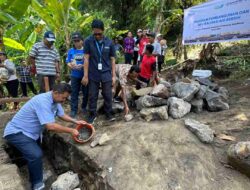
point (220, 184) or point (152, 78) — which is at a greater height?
point (152, 78)

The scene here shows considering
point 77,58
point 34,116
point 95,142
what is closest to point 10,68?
point 77,58

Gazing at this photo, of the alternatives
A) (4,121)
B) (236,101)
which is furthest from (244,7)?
(4,121)

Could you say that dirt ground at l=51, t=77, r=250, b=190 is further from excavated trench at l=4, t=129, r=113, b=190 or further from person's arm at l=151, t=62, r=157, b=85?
person's arm at l=151, t=62, r=157, b=85

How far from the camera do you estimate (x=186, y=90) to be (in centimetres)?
508

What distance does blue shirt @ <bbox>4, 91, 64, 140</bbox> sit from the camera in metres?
3.86

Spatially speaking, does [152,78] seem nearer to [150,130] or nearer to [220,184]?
[150,130]

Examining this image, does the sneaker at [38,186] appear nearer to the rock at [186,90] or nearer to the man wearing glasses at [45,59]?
the man wearing glasses at [45,59]

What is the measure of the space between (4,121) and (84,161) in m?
2.57

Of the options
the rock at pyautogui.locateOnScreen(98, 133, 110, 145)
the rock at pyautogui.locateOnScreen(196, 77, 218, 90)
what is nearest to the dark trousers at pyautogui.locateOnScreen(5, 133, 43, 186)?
the rock at pyautogui.locateOnScreen(98, 133, 110, 145)

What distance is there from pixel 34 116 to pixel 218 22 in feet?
15.9

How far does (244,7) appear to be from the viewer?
621cm

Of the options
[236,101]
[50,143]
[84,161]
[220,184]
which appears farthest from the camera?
[236,101]

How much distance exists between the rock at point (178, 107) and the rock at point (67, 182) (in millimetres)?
1749

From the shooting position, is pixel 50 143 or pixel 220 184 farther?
pixel 50 143
